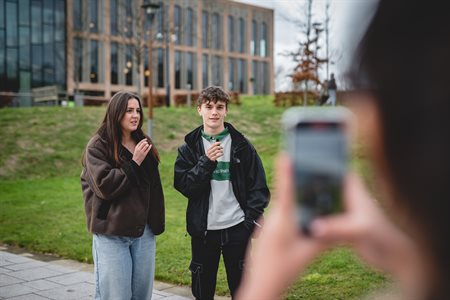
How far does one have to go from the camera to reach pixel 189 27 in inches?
2430

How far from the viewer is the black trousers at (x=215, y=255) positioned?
4.87 meters

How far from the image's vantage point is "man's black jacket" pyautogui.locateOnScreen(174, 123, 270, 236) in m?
4.79

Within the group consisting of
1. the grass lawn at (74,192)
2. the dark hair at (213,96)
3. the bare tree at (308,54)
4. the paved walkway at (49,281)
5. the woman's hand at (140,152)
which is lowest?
the paved walkway at (49,281)

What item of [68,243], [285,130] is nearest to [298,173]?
[285,130]

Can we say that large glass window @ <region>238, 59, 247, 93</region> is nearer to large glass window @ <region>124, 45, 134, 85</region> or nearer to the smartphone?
large glass window @ <region>124, 45, 134, 85</region>

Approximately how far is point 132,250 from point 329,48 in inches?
898

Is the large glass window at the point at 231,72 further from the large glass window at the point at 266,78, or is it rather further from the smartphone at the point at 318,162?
the smartphone at the point at 318,162

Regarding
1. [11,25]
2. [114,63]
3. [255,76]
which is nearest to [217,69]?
[255,76]

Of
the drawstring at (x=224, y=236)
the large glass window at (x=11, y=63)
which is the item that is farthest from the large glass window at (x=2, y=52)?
the drawstring at (x=224, y=236)

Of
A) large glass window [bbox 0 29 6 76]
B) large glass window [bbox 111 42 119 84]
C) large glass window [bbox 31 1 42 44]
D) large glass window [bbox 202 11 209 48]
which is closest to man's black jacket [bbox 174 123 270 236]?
large glass window [bbox 0 29 6 76]

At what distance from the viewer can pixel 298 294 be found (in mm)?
6504

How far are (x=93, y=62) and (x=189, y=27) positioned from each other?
1219 centimetres

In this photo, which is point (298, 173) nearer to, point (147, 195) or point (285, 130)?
point (285, 130)

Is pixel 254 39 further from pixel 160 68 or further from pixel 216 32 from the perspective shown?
pixel 160 68
